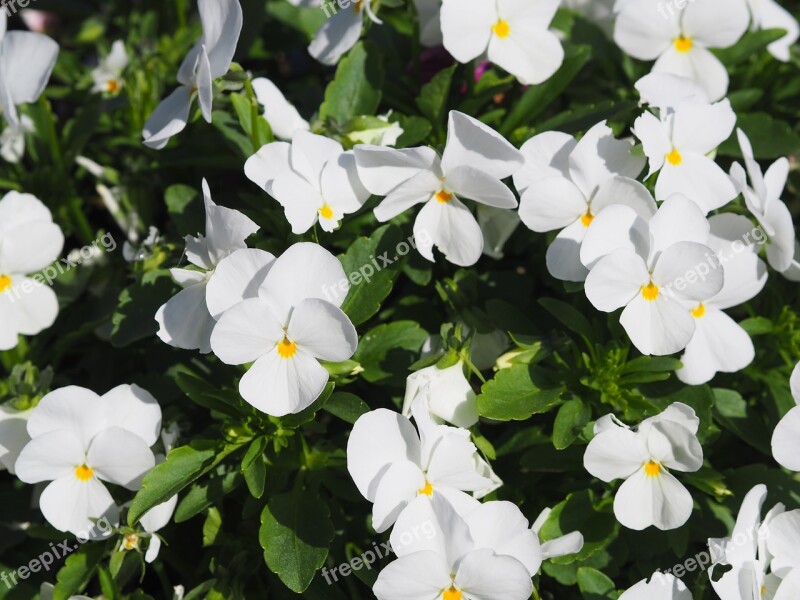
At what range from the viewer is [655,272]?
1239mm

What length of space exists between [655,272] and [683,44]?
683mm

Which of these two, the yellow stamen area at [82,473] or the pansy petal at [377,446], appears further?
the yellow stamen area at [82,473]

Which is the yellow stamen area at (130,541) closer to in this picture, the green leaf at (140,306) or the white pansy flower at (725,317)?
the green leaf at (140,306)

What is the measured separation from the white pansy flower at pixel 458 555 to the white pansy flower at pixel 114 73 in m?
1.33

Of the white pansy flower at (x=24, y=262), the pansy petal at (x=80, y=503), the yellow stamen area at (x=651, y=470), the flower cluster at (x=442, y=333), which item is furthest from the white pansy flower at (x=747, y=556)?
the white pansy flower at (x=24, y=262)

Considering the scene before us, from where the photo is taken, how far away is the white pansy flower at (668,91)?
4.60 feet

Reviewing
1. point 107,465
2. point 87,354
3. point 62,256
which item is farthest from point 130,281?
point 107,465

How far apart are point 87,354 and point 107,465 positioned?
0.55 meters

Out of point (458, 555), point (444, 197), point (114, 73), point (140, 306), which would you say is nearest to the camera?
point (458, 555)

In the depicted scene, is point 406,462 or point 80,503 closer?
point 406,462

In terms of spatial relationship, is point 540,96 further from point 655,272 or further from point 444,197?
point 655,272

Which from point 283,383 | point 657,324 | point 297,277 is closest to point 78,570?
point 283,383

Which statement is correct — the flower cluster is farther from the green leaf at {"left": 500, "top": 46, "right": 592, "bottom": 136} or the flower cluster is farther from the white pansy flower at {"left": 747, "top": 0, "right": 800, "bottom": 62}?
the white pansy flower at {"left": 747, "top": 0, "right": 800, "bottom": 62}

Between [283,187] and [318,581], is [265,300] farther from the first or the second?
[318,581]
